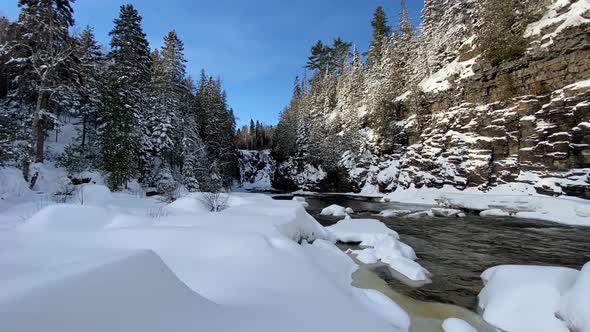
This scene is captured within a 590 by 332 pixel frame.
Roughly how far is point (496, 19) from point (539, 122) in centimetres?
1153

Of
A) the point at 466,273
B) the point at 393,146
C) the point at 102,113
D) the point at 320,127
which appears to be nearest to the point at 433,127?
the point at 393,146

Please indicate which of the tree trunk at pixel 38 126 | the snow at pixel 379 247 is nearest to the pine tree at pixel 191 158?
the tree trunk at pixel 38 126

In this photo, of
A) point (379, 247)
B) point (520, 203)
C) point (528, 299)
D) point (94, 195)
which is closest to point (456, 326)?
point (528, 299)

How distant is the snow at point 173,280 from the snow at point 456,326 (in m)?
0.77

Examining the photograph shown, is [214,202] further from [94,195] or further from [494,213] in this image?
[494,213]

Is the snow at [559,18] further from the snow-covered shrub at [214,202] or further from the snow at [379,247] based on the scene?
the snow-covered shrub at [214,202]

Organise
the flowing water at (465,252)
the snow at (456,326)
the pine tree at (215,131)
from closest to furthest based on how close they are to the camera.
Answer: the snow at (456,326), the flowing water at (465,252), the pine tree at (215,131)

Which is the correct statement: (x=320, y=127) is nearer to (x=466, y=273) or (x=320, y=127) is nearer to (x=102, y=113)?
(x=102, y=113)

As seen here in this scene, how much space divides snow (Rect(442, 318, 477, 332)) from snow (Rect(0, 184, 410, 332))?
2.52 ft

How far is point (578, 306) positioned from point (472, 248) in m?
A: 7.43

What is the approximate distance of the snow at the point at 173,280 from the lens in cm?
232

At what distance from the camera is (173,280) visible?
327cm

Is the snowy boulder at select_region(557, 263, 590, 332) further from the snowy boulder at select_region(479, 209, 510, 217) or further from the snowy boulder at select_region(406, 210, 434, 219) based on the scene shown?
the snowy boulder at select_region(479, 209, 510, 217)

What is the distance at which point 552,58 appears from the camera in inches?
968
